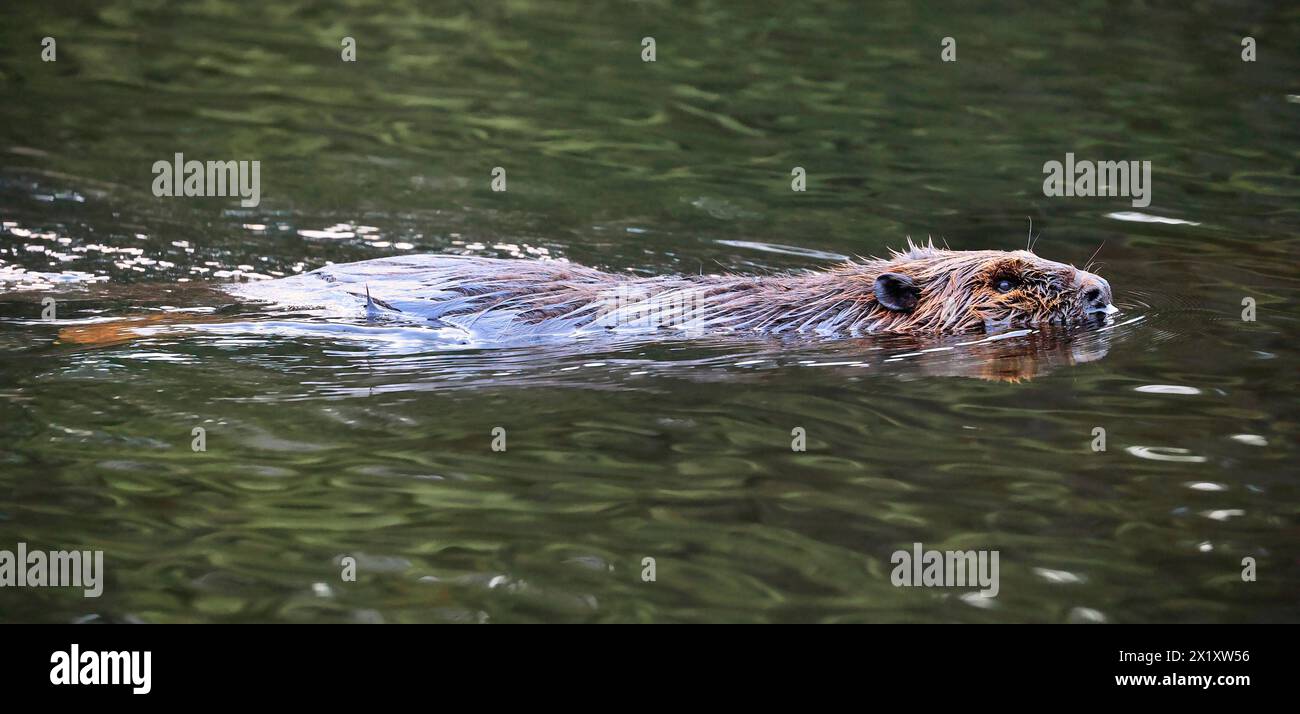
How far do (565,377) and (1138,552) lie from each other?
8.60ft

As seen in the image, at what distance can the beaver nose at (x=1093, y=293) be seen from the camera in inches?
284

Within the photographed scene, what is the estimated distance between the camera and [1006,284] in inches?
285

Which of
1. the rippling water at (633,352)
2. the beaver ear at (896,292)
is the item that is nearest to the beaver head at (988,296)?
the beaver ear at (896,292)

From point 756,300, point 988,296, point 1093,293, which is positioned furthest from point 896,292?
point 1093,293

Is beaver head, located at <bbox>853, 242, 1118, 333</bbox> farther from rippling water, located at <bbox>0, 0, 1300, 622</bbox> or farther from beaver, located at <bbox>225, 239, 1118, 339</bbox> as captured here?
rippling water, located at <bbox>0, 0, 1300, 622</bbox>

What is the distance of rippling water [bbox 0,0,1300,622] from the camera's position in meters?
4.57

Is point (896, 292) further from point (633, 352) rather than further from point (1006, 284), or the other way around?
point (633, 352)

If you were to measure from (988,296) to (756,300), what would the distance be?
1.14 metres

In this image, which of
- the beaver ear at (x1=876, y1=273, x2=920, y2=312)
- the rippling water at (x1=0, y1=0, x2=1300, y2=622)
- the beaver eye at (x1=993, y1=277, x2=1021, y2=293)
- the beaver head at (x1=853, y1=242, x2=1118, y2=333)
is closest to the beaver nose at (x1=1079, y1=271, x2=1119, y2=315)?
the beaver head at (x1=853, y1=242, x2=1118, y2=333)

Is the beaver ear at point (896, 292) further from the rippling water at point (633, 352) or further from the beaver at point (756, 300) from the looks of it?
the rippling water at point (633, 352)

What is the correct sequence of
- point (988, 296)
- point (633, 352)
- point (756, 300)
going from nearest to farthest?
point (633, 352)
point (988, 296)
point (756, 300)

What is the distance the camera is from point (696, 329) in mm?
7242
